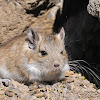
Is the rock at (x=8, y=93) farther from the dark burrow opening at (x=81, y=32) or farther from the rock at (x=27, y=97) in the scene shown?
the dark burrow opening at (x=81, y=32)

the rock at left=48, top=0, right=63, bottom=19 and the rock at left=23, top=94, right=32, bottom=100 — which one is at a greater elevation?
the rock at left=48, top=0, right=63, bottom=19

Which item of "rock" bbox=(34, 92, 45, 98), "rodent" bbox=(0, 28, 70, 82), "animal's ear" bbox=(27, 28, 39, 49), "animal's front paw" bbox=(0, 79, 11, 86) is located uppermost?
"animal's ear" bbox=(27, 28, 39, 49)

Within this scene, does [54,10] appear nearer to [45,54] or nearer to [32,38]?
[32,38]

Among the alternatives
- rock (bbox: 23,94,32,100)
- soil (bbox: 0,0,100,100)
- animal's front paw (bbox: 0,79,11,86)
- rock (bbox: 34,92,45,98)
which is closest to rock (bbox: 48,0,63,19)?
soil (bbox: 0,0,100,100)

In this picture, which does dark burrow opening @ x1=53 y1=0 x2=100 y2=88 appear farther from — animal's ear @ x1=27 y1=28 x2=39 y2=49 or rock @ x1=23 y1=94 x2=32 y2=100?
rock @ x1=23 y1=94 x2=32 y2=100

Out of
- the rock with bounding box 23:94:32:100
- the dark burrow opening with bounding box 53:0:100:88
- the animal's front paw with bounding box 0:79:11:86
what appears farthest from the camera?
the dark burrow opening with bounding box 53:0:100:88

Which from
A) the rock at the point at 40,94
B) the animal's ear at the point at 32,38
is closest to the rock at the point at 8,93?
the rock at the point at 40,94

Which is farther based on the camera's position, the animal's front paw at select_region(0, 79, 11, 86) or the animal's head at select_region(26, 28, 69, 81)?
the animal's front paw at select_region(0, 79, 11, 86)

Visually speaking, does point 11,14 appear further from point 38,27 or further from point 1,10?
point 38,27
